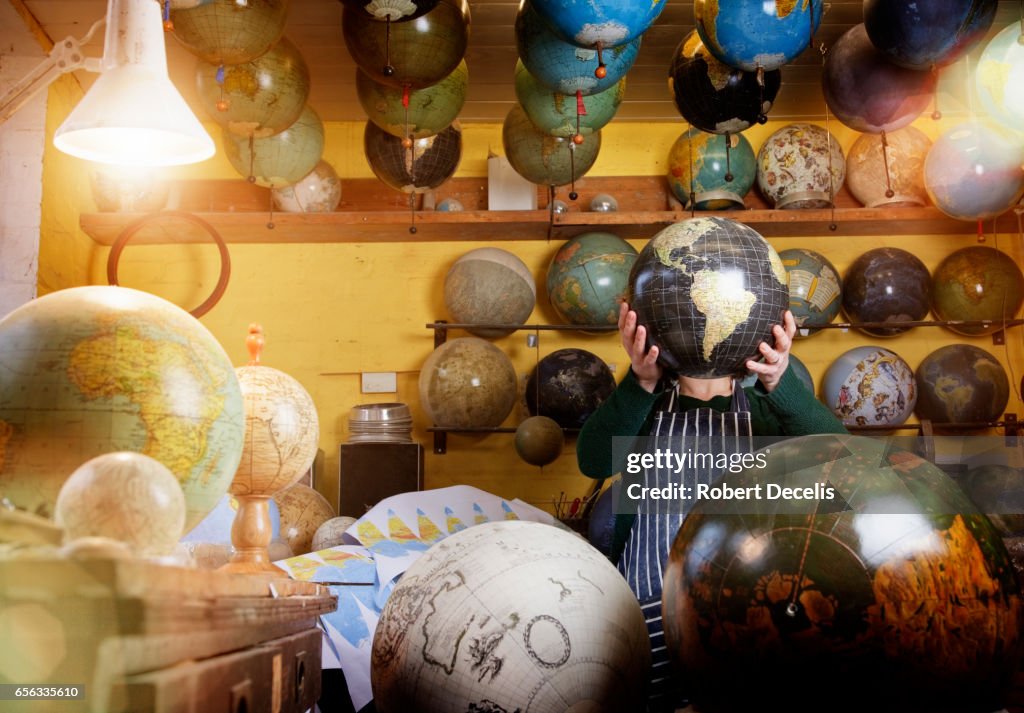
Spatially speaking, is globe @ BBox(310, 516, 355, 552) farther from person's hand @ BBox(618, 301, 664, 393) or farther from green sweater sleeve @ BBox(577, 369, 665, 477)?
person's hand @ BBox(618, 301, 664, 393)

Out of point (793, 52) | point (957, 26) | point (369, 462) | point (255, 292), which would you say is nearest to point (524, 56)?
point (793, 52)

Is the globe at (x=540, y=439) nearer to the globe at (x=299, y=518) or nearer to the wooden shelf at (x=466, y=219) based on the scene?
the globe at (x=299, y=518)

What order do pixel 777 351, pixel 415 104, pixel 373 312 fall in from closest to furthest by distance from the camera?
pixel 777 351 → pixel 415 104 → pixel 373 312

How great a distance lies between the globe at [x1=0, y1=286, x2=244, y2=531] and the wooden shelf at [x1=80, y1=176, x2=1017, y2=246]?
194 inches

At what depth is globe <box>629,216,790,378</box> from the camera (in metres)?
2.26

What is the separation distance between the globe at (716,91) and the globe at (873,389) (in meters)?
2.47

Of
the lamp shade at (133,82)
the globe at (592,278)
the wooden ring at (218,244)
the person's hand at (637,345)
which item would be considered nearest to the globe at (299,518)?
the wooden ring at (218,244)

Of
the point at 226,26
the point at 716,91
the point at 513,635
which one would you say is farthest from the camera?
the point at 716,91

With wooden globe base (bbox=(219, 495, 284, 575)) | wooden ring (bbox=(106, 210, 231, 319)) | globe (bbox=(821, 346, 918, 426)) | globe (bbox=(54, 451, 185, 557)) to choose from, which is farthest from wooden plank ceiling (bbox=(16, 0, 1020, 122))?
globe (bbox=(54, 451, 185, 557))

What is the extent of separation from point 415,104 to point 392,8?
1185 mm

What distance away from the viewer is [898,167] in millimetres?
6012

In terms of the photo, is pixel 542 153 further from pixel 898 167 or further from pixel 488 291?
pixel 898 167

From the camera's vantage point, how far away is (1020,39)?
3.84 m

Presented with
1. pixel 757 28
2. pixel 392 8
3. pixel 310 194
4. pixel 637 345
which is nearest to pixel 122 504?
pixel 637 345
